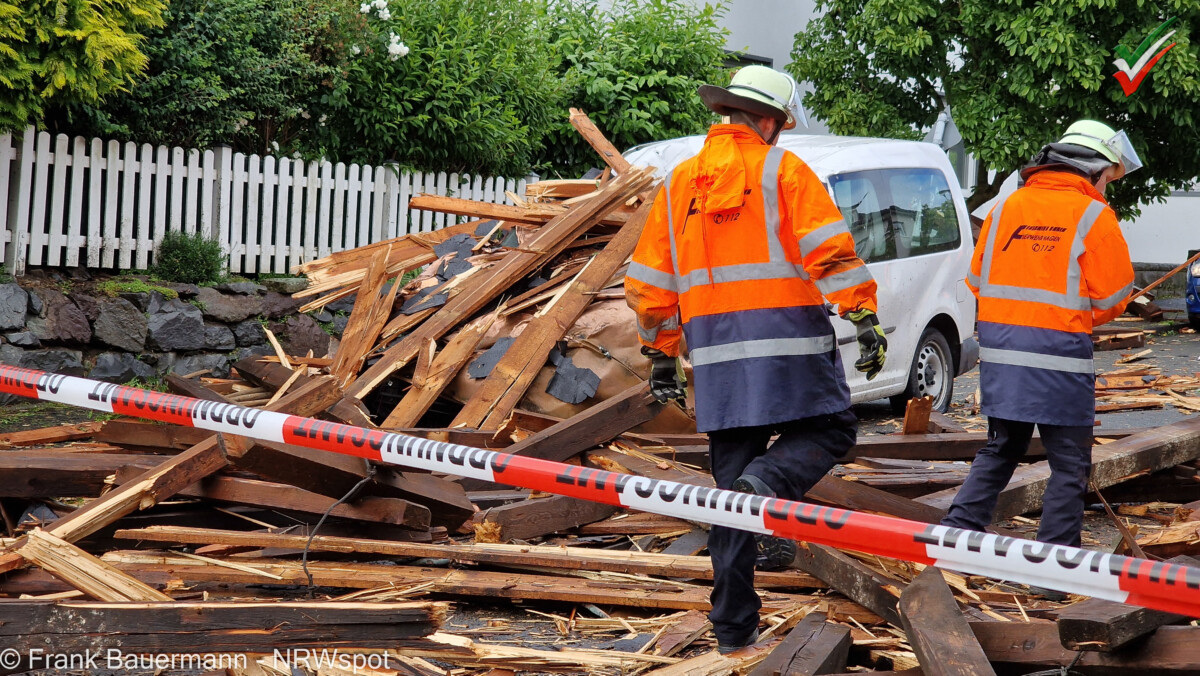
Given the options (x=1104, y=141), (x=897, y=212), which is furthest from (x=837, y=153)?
(x=1104, y=141)

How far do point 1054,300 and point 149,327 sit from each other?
7593 millimetres

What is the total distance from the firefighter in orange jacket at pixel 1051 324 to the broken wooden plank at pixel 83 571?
10.7 ft

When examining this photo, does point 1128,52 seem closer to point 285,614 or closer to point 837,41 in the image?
point 837,41

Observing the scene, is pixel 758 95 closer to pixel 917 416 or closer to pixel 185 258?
pixel 917 416

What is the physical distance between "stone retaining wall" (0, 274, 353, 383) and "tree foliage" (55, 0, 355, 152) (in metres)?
1.49

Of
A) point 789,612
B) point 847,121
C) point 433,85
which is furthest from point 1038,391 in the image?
point 847,121

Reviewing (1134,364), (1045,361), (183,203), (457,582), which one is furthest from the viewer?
(1134,364)

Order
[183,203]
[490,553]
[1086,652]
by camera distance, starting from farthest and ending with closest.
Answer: [183,203], [490,553], [1086,652]

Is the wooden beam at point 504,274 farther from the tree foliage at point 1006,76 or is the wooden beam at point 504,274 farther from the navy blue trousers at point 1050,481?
the tree foliage at point 1006,76

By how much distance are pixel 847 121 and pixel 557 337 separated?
426 inches

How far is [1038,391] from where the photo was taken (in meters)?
4.44

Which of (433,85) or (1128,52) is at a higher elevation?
(1128,52)

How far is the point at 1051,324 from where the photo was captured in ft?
14.7

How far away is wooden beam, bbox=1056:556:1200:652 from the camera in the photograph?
2789mm
